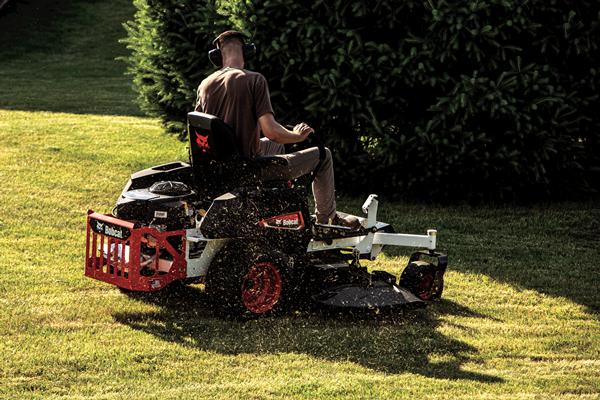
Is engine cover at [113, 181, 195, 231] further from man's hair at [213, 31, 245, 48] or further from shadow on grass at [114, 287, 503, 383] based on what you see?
man's hair at [213, 31, 245, 48]

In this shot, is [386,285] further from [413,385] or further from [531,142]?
[531,142]

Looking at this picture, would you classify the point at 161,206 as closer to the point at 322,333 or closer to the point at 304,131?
the point at 304,131

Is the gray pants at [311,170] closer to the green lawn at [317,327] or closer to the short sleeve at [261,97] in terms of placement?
the short sleeve at [261,97]

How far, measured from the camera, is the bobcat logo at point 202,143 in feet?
27.1

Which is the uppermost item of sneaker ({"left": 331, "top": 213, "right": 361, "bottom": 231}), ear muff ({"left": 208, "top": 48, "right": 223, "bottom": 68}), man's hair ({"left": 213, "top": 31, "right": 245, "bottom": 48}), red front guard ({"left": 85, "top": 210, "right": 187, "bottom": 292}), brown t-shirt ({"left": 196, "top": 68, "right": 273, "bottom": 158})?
man's hair ({"left": 213, "top": 31, "right": 245, "bottom": 48})

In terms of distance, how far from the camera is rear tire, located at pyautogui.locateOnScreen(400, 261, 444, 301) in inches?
351

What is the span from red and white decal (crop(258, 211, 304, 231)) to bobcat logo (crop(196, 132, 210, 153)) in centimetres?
63

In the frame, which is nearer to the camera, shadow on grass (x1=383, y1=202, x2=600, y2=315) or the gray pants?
the gray pants

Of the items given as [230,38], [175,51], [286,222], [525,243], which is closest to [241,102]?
[230,38]

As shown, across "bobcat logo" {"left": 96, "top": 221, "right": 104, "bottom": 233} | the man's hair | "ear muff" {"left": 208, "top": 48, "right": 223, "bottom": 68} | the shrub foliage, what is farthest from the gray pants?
the shrub foliage

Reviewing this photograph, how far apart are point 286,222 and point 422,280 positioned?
1216 mm

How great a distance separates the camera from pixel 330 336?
313 inches

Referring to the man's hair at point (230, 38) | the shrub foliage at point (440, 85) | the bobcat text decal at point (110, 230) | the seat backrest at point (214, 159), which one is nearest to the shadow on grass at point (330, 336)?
the bobcat text decal at point (110, 230)

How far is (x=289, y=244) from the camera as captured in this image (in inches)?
335
